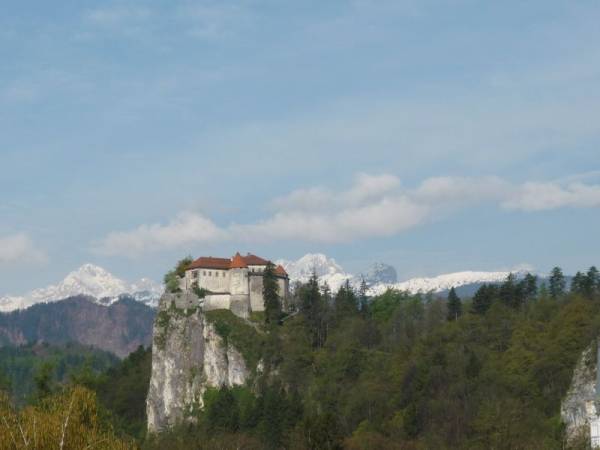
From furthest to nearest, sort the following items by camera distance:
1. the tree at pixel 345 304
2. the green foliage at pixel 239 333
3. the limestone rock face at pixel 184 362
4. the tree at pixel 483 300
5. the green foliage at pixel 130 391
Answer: the green foliage at pixel 130 391 < the tree at pixel 345 304 < the tree at pixel 483 300 < the limestone rock face at pixel 184 362 < the green foliage at pixel 239 333

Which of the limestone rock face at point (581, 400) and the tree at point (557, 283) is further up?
the tree at point (557, 283)

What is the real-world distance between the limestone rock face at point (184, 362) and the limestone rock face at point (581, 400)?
45575 millimetres

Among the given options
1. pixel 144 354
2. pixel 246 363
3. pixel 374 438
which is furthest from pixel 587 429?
pixel 144 354

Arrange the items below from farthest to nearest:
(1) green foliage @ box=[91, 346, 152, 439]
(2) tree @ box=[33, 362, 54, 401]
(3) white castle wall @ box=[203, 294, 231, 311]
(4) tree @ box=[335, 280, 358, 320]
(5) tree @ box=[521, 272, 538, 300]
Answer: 1. (1) green foliage @ box=[91, 346, 152, 439]
2. (5) tree @ box=[521, 272, 538, 300]
3. (4) tree @ box=[335, 280, 358, 320]
4. (3) white castle wall @ box=[203, 294, 231, 311]
5. (2) tree @ box=[33, 362, 54, 401]

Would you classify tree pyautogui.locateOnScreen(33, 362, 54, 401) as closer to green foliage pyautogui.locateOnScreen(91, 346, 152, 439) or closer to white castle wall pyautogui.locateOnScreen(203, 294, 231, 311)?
white castle wall pyautogui.locateOnScreen(203, 294, 231, 311)

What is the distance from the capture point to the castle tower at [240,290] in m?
124

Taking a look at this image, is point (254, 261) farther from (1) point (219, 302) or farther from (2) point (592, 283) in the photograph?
(2) point (592, 283)

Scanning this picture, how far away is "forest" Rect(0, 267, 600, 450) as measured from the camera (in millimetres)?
85438

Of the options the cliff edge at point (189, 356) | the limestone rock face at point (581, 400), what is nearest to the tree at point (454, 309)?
the cliff edge at point (189, 356)

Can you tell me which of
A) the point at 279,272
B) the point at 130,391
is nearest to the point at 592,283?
the point at 279,272

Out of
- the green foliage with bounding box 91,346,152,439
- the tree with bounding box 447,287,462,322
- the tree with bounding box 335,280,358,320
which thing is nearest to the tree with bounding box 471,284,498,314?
the tree with bounding box 447,287,462,322

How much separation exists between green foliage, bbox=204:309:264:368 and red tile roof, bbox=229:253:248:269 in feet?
18.5

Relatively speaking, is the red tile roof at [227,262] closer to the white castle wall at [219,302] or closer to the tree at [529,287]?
the white castle wall at [219,302]

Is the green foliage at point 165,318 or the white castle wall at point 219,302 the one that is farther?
the green foliage at point 165,318
